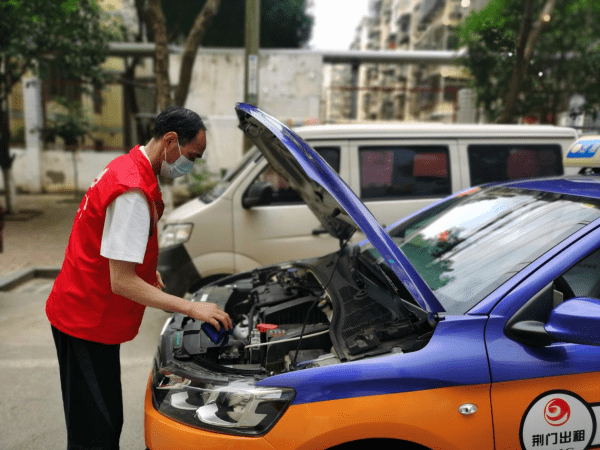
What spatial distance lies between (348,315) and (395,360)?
44cm

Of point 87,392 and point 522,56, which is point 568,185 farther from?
point 522,56

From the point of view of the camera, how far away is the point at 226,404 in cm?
183

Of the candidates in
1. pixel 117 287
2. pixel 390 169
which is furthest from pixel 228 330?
pixel 390 169

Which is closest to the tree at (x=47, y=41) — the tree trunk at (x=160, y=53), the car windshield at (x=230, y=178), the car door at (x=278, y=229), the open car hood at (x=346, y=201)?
the tree trunk at (x=160, y=53)

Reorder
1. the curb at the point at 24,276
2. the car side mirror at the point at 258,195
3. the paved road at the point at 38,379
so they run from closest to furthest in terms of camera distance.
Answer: the paved road at the point at 38,379 → the car side mirror at the point at 258,195 → the curb at the point at 24,276

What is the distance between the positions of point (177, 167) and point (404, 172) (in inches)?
116

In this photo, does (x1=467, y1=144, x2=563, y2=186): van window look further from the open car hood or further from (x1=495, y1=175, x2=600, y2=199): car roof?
the open car hood

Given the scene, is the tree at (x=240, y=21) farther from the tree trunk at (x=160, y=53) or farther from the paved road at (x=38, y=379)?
the paved road at (x=38, y=379)

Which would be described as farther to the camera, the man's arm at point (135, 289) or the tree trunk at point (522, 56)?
the tree trunk at point (522, 56)

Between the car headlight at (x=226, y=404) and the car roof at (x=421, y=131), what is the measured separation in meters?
2.96

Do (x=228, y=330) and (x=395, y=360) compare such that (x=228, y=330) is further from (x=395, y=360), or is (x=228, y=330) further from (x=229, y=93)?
(x=229, y=93)

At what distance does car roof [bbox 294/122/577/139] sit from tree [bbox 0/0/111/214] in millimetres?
5995

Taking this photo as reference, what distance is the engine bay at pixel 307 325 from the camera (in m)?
1.98

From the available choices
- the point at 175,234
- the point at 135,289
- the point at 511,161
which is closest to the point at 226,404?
the point at 135,289
